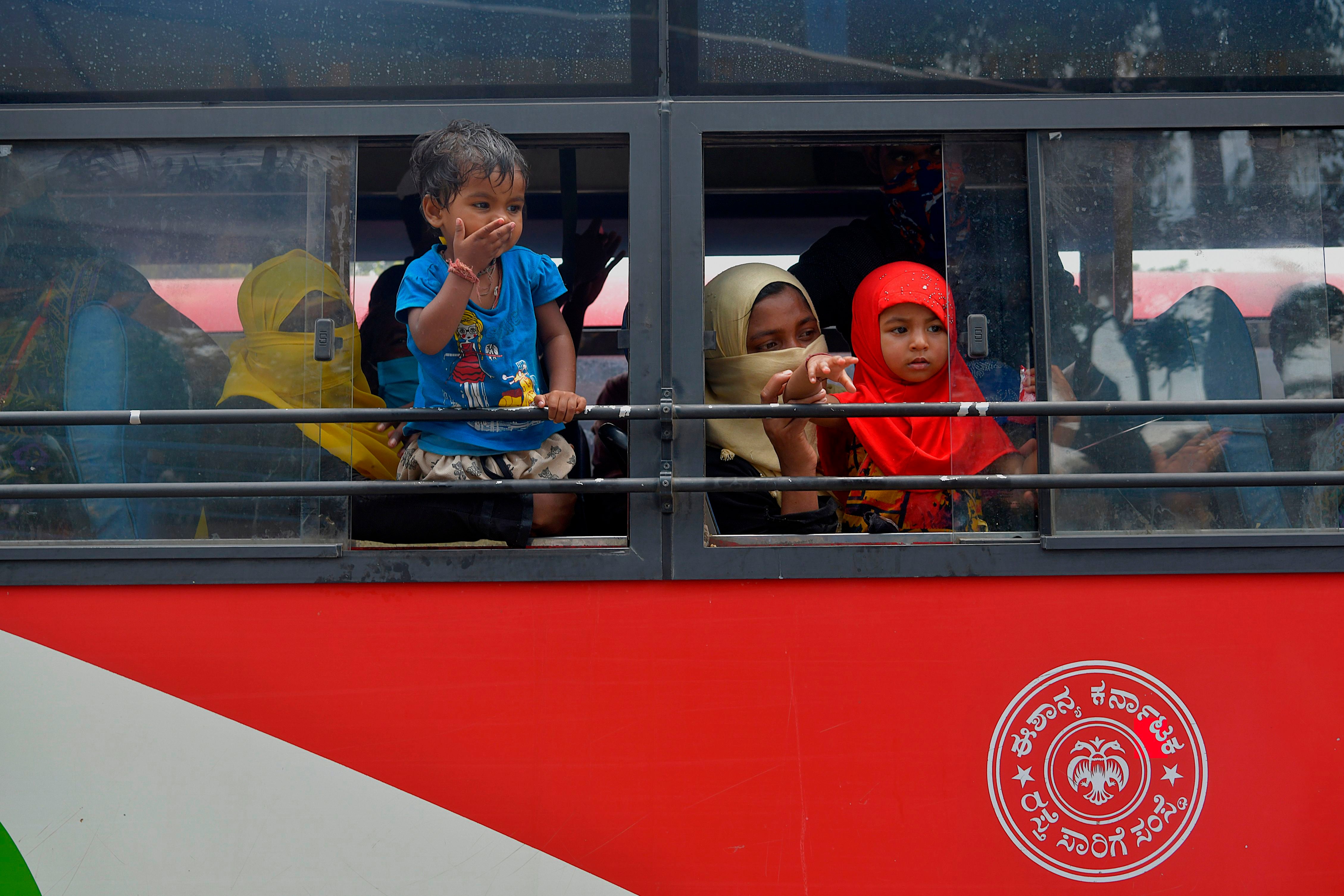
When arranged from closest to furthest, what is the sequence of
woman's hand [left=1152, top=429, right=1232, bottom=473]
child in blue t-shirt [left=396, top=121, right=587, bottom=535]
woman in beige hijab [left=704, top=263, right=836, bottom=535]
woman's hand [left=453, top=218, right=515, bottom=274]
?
1. woman's hand [left=453, top=218, right=515, bottom=274]
2. child in blue t-shirt [left=396, top=121, right=587, bottom=535]
3. woman's hand [left=1152, top=429, right=1232, bottom=473]
4. woman in beige hijab [left=704, top=263, right=836, bottom=535]

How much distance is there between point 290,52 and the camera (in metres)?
1.73

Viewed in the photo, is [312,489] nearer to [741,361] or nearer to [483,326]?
[483,326]

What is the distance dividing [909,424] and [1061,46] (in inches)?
34.2

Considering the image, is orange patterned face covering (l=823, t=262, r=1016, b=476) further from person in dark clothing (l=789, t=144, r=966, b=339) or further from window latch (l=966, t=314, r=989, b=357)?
person in dark clothing (l=789, t=144, r=966, b=339)

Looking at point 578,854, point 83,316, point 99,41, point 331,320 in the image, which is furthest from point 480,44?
point 578,854

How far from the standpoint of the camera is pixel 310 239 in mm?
1766

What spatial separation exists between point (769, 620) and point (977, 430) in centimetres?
64

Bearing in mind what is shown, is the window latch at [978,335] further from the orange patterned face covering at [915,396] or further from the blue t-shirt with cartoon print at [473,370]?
the blue t-shirt with cartoon print at [473,370]

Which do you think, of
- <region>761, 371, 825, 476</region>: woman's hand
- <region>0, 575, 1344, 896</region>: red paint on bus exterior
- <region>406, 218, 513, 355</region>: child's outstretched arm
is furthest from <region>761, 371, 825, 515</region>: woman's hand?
<region>406, 218, 513, 355</region>: child's outstretched arm

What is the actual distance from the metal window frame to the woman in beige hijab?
0.19 m

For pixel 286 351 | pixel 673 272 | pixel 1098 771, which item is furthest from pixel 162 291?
pixel 1098 771

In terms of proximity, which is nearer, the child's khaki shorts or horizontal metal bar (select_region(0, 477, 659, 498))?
horizontal metal bar (select_region(0, 477, 659, 498))

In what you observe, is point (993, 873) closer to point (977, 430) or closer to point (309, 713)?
point (977, 430)

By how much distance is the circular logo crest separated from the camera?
1.57 meters
